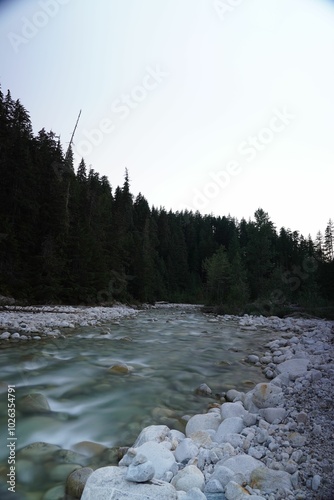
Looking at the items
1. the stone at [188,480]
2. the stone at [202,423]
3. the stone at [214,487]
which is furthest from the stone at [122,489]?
the stone at [202,423]

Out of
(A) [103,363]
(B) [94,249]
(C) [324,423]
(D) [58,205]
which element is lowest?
(A) [103,363]

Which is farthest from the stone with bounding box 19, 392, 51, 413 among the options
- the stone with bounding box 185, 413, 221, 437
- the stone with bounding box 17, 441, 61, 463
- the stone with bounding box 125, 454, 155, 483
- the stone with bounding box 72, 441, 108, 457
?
the stone with bounding box 125, 454, 155, 483

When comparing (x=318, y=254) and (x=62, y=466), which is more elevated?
(x=318, y=254)

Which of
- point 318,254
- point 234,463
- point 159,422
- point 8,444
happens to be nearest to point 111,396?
point 159,422

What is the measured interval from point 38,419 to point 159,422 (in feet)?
→ 4.76

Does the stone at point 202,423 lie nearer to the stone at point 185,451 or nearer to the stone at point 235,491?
the stone at point 185,451

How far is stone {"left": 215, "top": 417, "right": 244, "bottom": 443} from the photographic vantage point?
10.2ft

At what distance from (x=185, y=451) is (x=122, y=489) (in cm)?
79

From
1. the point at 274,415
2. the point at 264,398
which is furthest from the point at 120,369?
the point at 274,415

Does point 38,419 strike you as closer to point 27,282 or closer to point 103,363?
point 103,363

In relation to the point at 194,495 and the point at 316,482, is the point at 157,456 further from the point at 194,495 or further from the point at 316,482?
the point at 316,482

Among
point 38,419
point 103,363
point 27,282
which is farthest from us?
point 27,282

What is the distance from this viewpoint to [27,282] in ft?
57.7

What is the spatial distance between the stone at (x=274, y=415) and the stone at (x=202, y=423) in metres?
0.54
